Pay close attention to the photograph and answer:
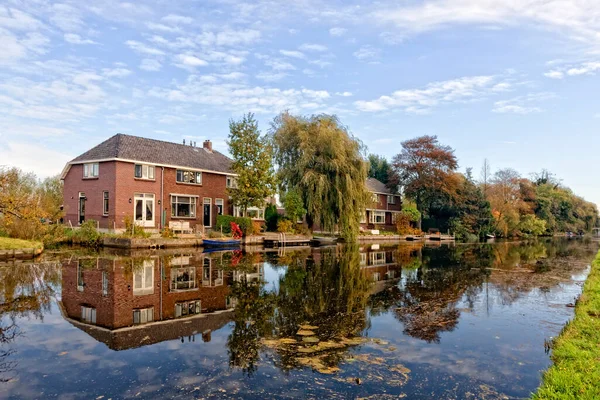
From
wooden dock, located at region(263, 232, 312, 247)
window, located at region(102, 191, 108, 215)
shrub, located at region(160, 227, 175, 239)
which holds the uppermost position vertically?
window, located at region(102, 191, 108, 215)

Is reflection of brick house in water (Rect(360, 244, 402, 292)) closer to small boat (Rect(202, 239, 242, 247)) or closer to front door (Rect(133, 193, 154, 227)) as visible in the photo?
small boat (Rect(202, 239, 242, 247))

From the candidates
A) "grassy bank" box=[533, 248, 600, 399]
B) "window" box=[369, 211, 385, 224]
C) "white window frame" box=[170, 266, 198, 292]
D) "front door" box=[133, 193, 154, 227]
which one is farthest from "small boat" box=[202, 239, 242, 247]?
"window" box=[369, 211, 385, 224]

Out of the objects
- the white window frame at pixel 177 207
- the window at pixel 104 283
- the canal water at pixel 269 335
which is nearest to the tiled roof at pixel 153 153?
the white window frame at pixel 177 207

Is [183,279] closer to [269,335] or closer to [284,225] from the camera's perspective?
[269,335]

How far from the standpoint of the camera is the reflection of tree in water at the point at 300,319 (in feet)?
22.0

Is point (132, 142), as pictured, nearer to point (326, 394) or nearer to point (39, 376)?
point (39, 376)

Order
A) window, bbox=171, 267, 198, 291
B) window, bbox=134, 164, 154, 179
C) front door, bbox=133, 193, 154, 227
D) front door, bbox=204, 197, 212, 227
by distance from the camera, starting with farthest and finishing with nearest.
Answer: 1. front door, bbox=204, 197, 212, 227
2. window, bbox=134, 164, 154, 179
3. front door, bbox=133, 193, 154, 227
4. window, bbox=171, 267, 198, 291

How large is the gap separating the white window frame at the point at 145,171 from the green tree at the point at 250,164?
6.08 meters

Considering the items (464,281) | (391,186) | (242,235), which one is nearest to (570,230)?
(391,186)

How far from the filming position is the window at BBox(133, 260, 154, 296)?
11839 millimetres

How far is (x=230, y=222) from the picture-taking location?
32312 millimetres


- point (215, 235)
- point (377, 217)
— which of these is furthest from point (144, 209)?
point (377, 217)

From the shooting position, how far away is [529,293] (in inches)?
510

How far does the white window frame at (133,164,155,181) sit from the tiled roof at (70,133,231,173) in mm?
436
